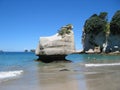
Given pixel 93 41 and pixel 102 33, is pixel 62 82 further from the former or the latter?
pixel 93 41

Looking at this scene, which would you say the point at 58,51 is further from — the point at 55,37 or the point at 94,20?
the point at 94,20

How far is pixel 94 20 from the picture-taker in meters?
85.0

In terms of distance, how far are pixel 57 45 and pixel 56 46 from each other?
17cm

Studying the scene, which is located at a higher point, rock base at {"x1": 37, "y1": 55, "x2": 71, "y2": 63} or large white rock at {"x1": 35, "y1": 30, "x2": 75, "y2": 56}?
large white rock at {"x1": 35, "y1": 30, "x2": 75, "y2": 56}

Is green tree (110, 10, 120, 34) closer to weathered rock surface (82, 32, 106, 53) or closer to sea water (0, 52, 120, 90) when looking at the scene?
weathered rock surface (82, 32, 106, 53)

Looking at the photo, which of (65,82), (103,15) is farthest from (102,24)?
(65,82)

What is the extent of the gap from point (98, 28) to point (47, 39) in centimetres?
5514

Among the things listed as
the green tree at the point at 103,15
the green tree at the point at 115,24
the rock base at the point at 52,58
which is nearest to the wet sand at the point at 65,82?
the rock base at the point at 52,58

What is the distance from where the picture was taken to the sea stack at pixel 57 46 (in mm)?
30766

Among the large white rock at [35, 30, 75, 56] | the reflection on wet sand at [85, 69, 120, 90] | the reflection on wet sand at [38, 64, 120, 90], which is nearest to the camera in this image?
the reflection on wet sand at [85, 69, 120, 90]

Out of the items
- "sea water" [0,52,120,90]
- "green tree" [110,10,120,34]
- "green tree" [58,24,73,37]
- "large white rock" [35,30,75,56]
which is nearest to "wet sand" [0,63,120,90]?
"sea water" [0,52,120,90]

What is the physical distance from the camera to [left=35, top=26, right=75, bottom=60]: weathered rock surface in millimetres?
30750

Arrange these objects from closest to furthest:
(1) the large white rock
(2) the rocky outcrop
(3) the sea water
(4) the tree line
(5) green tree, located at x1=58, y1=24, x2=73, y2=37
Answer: (3) the sea water
(1) the large white rock
(5) green tree, located at x1=58, y1=24, x2=73, y2=37
(4) the tree line
(2) the rocky outcrop

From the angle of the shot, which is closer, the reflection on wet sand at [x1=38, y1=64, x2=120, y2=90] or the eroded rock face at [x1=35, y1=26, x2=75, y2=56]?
the reflection on wet sand at [x1=38, y1=64, x2=120, y2=90]
